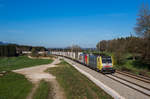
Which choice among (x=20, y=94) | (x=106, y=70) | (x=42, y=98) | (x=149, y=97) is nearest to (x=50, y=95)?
(x=42, y=98)

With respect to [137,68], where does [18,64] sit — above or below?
above

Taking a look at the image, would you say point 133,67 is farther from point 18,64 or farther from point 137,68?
point 18,64

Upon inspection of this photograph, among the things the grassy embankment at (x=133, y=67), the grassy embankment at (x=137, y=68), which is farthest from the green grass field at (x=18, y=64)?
the grassy embankment at (x=137, y=68)

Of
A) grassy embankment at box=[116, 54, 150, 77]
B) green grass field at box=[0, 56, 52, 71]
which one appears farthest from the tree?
green grass field at box=[0, 56, 52, 71]

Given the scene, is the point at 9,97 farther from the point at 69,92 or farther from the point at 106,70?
the point at 106,70

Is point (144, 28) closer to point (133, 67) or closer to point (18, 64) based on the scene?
point (133, 67)

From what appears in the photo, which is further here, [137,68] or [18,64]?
[18,64]

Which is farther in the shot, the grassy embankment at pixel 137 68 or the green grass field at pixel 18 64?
the green grass field at pixel 18 64

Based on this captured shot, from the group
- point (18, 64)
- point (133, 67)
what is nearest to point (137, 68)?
point (133, 67)

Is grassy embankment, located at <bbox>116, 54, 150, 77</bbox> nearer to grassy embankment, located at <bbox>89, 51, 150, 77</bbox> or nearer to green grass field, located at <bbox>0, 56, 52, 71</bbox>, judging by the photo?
grassy embankment, located at <bbox>89, 51, 150, 77</bbox>

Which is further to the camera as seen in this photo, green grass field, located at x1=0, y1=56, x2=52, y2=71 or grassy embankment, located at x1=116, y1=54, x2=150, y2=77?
green grass field, located at x1=0, y1=56, x2=52, y2=71

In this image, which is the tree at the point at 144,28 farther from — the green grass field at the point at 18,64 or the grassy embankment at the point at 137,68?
the green grass field at the point at 18,64

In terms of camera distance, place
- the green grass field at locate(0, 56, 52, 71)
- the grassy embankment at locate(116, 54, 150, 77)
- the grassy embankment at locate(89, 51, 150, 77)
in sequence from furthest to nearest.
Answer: the green grass field at locate(0, 56, 52, 71), the grassy embankment at locate(89, 51, 150, 77), the grassy embankment at locate(116, 54, 150, 77)

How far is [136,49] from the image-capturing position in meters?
30.6
